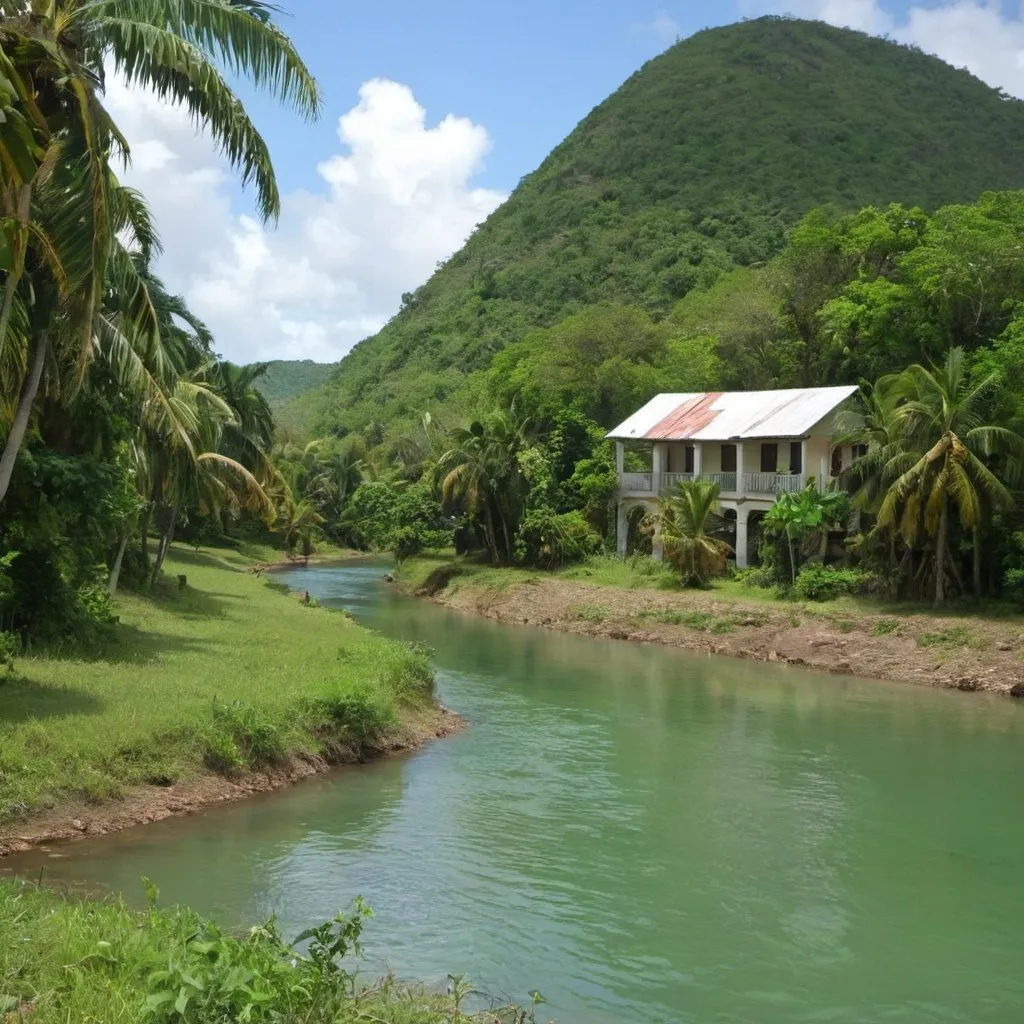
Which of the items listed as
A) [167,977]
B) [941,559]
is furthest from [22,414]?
[941,559]

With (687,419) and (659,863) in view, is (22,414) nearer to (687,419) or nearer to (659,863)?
(659,863)

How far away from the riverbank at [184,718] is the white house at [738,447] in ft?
57.5

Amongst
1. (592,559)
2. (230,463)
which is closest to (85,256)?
(230,463)

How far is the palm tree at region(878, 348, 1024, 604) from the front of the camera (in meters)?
28.3

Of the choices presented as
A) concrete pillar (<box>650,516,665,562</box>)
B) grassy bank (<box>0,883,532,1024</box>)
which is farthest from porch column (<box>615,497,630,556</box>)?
grassy bank (<box>0,883,532,1024</box>)

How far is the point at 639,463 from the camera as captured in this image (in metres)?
45.5

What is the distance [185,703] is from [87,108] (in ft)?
25.2

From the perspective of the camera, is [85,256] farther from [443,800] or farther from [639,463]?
[639,463]

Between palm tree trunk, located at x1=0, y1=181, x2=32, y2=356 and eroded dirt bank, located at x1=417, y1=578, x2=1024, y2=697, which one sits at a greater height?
palm tree trunk, located at x1=0, y1=181, x2=32, y2=356

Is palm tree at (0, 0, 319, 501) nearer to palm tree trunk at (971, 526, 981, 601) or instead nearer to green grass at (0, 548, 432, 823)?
green grass at (0, 548, 432, 823)

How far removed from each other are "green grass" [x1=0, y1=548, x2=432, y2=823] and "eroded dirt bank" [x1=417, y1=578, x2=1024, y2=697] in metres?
11.2

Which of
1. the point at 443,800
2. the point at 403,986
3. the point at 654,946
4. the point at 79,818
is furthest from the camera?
the point at 443,800

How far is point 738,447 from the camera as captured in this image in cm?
3834

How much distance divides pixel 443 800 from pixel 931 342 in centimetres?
2907
